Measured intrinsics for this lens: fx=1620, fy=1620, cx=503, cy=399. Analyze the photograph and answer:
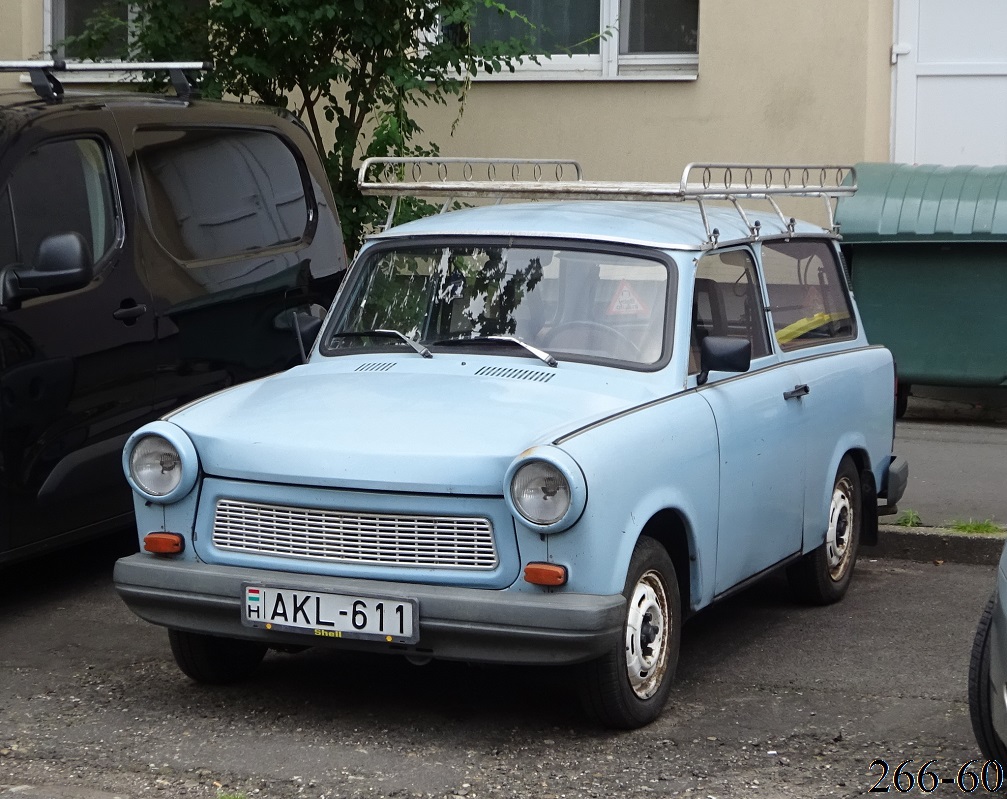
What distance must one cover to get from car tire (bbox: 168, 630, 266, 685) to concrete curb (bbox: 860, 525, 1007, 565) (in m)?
3.47

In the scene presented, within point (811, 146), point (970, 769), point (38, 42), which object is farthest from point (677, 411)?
point (38, 42)

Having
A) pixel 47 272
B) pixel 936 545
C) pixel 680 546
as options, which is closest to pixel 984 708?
pixel 680 546

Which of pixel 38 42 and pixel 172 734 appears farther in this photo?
pixel 38 42

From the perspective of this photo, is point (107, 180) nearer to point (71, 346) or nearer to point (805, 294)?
point (71, 346)

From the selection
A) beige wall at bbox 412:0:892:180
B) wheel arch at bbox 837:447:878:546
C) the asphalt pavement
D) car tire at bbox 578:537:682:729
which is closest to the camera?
car tire at bbox 578:537:682:729

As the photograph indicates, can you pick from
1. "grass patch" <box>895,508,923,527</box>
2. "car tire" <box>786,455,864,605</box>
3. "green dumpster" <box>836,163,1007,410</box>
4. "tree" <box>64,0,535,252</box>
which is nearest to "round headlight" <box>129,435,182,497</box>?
"car tire" <box>786,455,864,605</box>

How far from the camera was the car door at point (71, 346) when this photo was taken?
6.14 m

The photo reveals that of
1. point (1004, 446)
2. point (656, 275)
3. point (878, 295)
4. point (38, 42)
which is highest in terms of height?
point (38, 42)

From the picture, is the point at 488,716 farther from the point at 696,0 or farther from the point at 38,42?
the point at 38,42

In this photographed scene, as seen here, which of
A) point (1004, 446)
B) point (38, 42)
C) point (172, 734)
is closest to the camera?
point (172, 734)

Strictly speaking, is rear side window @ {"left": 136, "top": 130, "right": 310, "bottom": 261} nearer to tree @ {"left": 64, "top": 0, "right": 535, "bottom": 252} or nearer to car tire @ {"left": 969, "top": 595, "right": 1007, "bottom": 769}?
tree @ {"left": 64, "top": 0, "right": 535, "bottom": 252}

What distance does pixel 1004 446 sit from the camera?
A: 9.88 metres

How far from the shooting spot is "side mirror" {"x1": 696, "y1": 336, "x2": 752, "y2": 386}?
5.42m

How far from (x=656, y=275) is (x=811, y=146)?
6.28 metres
